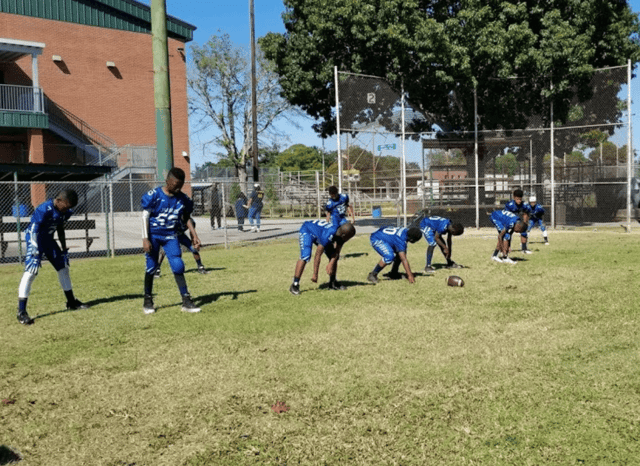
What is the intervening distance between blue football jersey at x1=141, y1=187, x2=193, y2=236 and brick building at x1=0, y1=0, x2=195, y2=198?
76.1 feet

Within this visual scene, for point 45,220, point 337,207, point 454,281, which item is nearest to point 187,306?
point 45,220

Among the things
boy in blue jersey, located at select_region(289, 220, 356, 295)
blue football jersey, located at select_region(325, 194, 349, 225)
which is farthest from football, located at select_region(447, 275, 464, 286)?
blue football jersey, located at select_region(325, 194, 349, 225)

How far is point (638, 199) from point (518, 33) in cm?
754

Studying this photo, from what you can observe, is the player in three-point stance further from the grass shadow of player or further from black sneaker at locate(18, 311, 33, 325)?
the grass shadow of player

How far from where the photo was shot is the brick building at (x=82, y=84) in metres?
29.5

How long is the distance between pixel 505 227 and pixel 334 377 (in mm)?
8316

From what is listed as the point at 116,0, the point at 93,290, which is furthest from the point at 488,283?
the point at 116,0

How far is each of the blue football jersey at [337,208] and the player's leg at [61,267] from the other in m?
6.10

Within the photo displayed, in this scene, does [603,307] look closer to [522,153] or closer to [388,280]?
[388,280]

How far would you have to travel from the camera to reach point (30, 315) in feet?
27.8

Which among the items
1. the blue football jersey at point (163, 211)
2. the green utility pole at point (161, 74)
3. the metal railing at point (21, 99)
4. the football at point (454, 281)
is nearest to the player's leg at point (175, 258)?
the blue football jersey at point (163, 211)

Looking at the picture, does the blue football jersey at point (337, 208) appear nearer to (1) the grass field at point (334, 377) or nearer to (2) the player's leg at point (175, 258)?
(1) the grass field at point (334, 377)

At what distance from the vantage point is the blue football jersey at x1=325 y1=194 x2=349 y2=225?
13.4m

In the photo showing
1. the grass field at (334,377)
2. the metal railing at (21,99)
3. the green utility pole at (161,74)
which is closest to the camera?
the grass field at (334,377)
